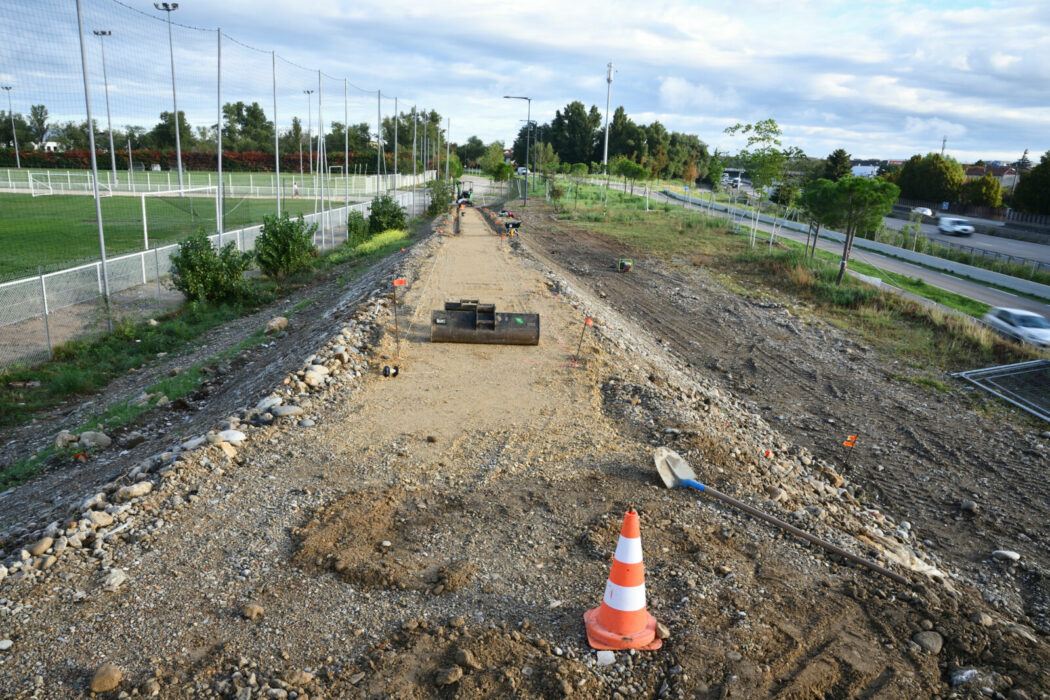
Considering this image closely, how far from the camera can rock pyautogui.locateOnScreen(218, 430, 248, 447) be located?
7.21 meters

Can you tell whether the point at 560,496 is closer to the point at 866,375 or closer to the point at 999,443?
the point at 999,443

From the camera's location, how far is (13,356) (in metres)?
12.8

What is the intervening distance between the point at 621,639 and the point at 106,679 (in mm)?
3067

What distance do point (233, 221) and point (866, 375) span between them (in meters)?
33.3

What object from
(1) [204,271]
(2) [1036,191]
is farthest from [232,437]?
(2) [1036,191]


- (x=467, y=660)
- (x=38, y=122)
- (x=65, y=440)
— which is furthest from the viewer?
(x=38, y=122)

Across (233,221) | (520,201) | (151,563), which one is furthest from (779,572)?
(520,201)

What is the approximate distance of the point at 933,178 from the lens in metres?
65.9

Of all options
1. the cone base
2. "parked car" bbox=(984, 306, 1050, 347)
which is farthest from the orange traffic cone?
"parked car" bbox=(984, 306, 1050, 347)

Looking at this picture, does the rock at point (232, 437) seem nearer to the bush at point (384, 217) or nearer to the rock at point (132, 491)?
the rock at point (132, 491)

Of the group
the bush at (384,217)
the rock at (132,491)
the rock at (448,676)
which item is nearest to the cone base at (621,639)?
the rock at (448,676)

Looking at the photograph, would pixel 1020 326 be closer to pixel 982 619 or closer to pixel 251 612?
pixel 982 619

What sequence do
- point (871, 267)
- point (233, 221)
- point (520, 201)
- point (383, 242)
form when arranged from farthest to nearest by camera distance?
point (520, 201)
point (233, 221)
point (871, 267)
point (383, 242)

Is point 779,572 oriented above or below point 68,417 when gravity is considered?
above
